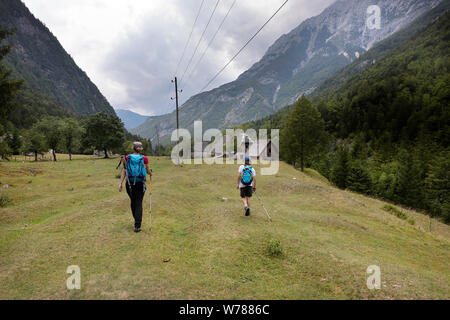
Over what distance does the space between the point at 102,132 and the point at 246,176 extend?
65.1 m

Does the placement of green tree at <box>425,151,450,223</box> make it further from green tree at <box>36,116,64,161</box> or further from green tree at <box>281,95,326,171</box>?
green tree at <box>36,116,64,161</box>

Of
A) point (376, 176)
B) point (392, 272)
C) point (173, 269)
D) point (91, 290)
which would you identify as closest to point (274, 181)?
point (392, 272)

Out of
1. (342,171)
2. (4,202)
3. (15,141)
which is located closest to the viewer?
(4,202)

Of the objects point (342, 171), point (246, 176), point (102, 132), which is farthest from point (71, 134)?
point (342, 171)

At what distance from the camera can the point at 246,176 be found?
1138cm

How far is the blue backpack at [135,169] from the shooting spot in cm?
841

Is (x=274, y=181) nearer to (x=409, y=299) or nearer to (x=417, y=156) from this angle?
(x=409, y=299)

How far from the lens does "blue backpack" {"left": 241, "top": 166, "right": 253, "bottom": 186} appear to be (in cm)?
1134

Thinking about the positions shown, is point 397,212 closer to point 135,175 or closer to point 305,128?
point 135,175

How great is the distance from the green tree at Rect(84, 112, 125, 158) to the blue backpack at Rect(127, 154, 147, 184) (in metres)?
62.9

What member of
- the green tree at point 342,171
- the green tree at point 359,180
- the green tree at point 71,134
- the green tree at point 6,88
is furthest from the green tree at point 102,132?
the green tree at point 359,180

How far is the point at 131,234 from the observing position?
28.7 ft

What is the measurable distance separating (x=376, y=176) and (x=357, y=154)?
18.8 meters
